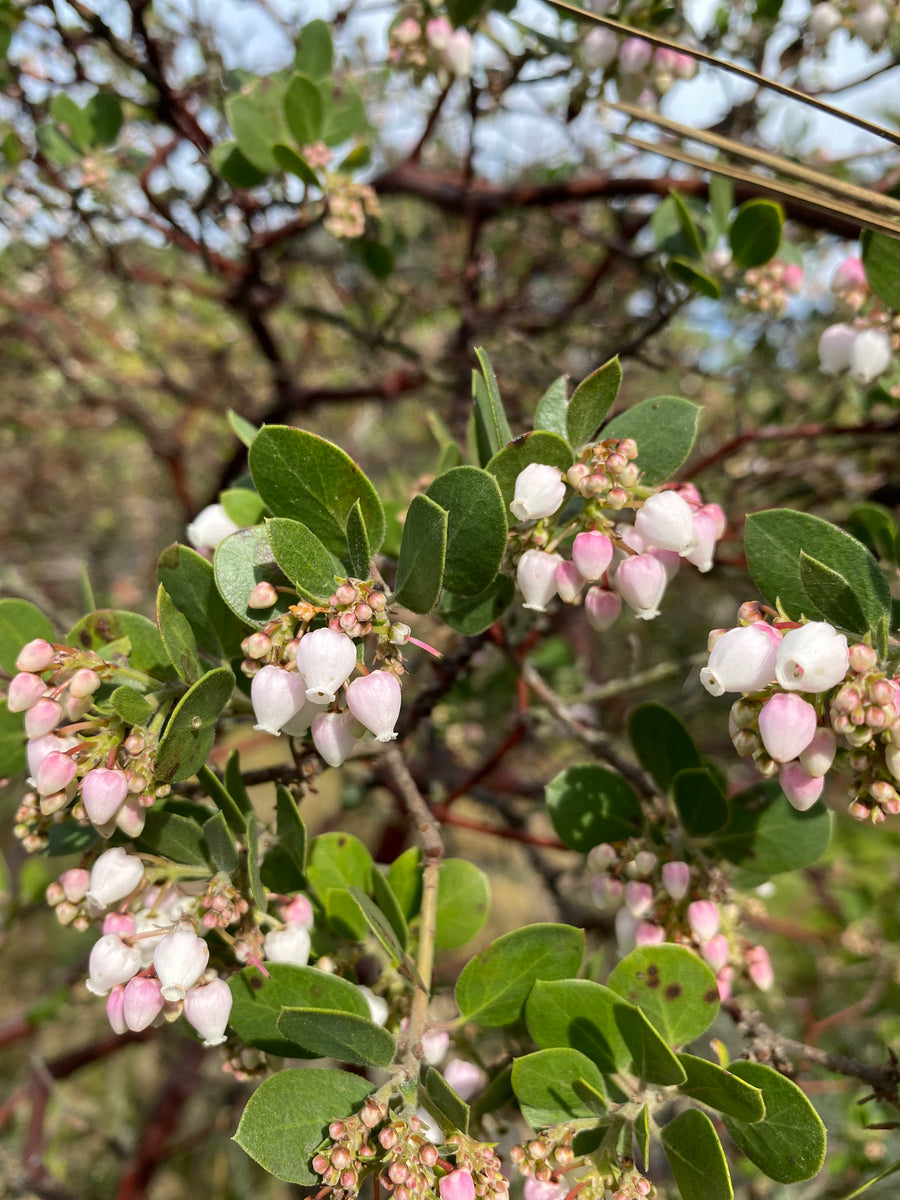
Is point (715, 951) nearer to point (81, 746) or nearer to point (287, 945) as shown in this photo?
point (287, 945)

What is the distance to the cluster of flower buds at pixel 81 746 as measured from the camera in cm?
81

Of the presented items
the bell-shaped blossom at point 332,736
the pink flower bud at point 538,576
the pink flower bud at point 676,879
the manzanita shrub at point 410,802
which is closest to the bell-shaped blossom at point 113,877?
the manzanita shrub at point 410,802

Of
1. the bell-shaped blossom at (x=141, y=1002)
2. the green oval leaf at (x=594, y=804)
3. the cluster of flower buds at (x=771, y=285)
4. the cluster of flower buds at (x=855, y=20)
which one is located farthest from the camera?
the cluster of flower buds at (x=771, y=285)

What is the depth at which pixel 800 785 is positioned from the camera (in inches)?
33.2

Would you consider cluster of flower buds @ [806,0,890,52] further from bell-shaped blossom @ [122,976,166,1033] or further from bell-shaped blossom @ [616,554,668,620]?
bell-shaped blossom @ [122,976,166,1033]

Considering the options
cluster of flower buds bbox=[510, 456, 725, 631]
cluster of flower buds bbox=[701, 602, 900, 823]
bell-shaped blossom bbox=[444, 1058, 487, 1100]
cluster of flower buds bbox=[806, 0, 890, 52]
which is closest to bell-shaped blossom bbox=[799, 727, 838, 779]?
cluster of flower buds bbox=[701, 602, 900, 823]

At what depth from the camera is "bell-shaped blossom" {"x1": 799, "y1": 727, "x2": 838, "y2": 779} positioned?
0.81 meters

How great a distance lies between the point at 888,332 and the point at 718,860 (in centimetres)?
77

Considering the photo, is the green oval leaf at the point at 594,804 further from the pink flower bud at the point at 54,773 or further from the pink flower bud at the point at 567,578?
the pink flower bud at the point at 54,773

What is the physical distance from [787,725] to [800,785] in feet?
0.40

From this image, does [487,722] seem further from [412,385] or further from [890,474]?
[890,474]

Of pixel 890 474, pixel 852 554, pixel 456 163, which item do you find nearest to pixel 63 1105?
pixel 852 554

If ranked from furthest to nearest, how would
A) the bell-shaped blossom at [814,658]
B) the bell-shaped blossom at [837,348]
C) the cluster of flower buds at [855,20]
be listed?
the cluster of flower buds at [855,20], the bell-shaped blossom at [837,348], the bell-shaped blossom at [814,658]

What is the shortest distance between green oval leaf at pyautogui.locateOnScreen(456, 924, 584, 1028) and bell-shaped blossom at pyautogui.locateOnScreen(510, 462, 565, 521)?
0.44 m
